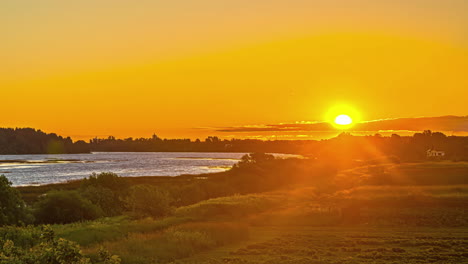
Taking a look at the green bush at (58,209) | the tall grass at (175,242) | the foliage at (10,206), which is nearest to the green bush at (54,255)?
the tall grass at (175,242)

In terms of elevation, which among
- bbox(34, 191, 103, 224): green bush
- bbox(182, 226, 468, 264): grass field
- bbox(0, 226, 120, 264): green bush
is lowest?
bbox(182, 226, 468, 264): grass field

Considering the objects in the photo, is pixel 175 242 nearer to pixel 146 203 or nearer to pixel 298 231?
pixel 298 231

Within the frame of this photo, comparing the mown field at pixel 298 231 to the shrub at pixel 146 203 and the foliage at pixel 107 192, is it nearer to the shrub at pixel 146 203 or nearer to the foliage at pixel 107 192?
the shrub at pixel 146 203

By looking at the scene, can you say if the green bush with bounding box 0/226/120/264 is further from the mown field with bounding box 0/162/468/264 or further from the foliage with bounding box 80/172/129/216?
the foliage with bounding box 80/172/129/216

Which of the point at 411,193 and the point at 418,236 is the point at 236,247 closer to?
the point at 418,236

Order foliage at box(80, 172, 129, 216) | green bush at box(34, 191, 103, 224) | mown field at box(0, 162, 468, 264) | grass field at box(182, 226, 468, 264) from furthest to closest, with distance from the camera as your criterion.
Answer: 1. foliage at box(80, 172, 129, 216)
2. green bush at box(34, 191, 103, 224)
3. mown field at box(0, 162, 468, 264)
4. grass field at box(182, 226, 468, 264)

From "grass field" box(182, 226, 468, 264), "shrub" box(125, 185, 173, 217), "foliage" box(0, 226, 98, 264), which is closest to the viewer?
"foliage" box(0, 226, 98, 264)

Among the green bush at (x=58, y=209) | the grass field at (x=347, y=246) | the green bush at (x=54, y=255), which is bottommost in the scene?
the grass field at (x=347, y=246)

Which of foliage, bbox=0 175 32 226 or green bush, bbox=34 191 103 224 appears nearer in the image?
foliage, bbox=0 175 32 226

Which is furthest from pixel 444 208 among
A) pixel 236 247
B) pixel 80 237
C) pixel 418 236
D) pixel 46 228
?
pixel 46 228

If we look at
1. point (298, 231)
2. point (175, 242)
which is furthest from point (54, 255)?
point (298, 231)

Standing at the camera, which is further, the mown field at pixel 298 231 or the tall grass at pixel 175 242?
the mown field at pixel 298 231

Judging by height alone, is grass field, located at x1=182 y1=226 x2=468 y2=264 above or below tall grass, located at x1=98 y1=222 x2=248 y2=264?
below

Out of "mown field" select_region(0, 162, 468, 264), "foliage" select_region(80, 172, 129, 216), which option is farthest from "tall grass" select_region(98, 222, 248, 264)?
"foliage" select_region(80, 172, 129, 216)
